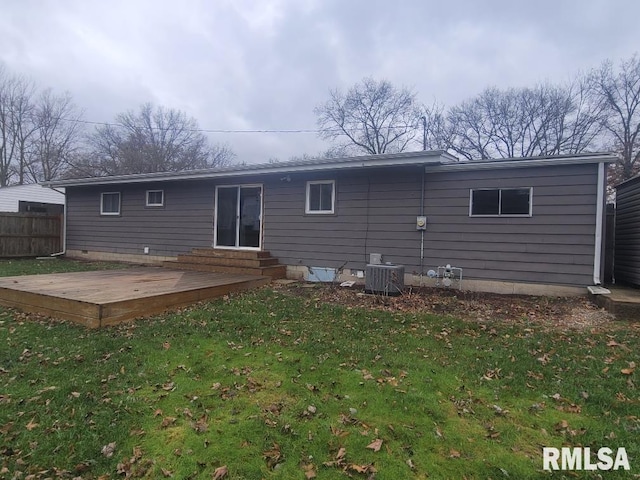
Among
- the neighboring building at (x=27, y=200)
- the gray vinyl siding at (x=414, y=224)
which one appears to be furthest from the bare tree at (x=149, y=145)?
the gray vinyl siding at (x=414, y=224)

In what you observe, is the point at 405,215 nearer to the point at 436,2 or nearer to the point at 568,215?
the point at 568,215

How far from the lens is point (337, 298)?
21.0ft

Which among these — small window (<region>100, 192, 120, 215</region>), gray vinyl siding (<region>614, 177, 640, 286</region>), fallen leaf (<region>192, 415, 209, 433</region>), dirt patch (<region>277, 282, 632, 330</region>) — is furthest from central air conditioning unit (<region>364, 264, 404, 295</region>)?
small window (<region>100, 192, 120, 215</region>)

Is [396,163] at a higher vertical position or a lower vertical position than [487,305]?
higher

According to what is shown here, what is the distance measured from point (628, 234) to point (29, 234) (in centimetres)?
1707

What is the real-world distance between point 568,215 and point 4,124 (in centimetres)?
3051

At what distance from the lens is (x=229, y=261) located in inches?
348

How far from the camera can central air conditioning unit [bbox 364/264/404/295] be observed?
6.64 metres

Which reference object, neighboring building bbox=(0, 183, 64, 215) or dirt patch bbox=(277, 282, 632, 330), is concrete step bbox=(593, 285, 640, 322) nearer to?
dirt patch bbox=(277, 282, 632, 330)

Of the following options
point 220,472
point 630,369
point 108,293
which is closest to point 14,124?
point 108,293

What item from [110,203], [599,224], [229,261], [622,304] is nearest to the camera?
[622,304]

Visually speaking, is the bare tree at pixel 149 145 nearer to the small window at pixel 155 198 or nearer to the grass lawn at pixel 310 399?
the small window at pixel 155 198

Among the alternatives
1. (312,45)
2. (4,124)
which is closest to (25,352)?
(312,45)

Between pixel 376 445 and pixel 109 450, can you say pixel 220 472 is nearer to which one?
pixel 109 450
